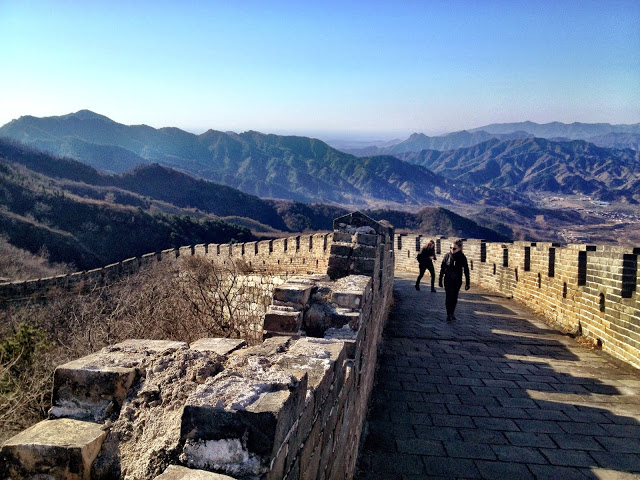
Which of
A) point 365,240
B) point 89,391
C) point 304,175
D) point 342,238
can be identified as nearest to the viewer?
point 89,391

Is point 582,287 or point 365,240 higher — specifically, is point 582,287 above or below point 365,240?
below

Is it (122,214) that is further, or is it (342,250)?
(122,214)

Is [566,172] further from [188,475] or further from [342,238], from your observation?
[188,475]

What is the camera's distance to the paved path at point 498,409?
351cm

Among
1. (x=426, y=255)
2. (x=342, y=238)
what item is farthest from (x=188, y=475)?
(x=426, y=255)

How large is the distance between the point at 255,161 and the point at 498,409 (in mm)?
161498

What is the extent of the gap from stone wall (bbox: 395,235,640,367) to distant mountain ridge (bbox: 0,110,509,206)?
117 m

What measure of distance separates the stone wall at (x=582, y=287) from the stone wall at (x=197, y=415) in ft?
15.0

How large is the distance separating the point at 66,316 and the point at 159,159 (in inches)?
5595

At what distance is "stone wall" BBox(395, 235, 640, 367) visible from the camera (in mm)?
5891

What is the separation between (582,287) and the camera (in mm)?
7164

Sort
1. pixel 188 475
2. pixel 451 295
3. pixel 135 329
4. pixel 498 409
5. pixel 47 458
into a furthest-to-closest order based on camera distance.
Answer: pixel 451 295, pixel 135 329, pixel 498 409, pixel 47 458, pixel 188 475

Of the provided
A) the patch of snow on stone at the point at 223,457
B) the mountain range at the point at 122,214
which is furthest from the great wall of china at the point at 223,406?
the mountain range at the point at 122,214

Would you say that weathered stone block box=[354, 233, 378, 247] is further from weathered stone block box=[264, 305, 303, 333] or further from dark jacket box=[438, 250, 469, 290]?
dark jacket box=[438, 250, 469, 290]
